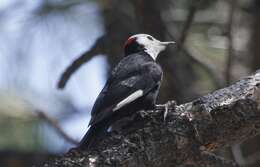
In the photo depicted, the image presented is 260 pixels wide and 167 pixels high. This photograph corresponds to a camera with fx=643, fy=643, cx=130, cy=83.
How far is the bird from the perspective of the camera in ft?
9.48

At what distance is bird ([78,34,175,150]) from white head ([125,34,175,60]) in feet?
0.84

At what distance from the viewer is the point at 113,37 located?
4398mm

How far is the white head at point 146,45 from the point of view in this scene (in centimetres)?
407

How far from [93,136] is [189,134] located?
459mm

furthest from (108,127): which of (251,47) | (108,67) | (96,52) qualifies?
(251,47)

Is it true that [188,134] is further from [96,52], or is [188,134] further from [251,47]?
Answer: [251,47]

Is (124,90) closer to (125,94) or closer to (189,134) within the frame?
(125,94)

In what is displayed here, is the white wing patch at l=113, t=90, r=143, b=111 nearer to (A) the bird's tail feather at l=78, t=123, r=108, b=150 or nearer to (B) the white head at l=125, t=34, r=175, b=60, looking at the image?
(A) the bird's tail feather at l=78, t=123, r=108, b=150

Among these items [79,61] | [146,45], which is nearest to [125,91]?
[79,61]

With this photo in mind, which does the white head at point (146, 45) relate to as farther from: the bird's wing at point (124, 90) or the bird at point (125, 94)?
the bird's wing at point (124, 90)

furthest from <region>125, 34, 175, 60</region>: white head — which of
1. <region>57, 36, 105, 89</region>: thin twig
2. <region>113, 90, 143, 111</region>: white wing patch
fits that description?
<region>113, 90, 143, 111</region>: white wing patch

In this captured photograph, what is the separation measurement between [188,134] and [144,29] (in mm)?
1778

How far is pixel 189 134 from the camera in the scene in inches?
99.8

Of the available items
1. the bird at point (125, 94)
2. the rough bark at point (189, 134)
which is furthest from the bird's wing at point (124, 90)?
the rough bark at point (189, 134)
